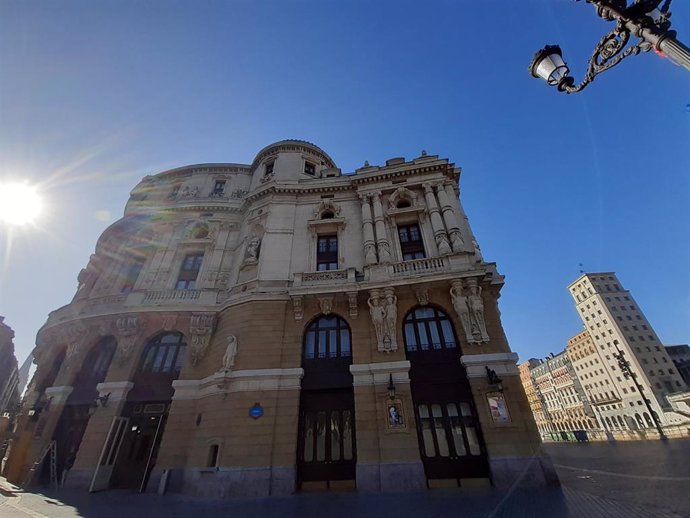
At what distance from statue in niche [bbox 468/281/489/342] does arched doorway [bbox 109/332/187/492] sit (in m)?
17.0

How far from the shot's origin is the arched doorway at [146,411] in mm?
15320

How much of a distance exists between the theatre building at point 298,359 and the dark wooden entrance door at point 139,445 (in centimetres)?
7

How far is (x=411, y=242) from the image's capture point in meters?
20.1

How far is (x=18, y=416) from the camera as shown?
19.6 m

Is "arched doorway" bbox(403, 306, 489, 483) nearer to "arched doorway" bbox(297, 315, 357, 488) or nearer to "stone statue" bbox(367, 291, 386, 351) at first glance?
"stone statue" bbox(367, 291, 386, 351)

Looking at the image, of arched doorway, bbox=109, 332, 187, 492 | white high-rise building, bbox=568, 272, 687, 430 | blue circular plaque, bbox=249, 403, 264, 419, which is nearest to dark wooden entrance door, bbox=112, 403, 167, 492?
arched doorway, bbox=109, 332, 187, 492

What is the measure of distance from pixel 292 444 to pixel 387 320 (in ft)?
24.8

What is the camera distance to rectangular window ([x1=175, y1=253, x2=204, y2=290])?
70.0ft

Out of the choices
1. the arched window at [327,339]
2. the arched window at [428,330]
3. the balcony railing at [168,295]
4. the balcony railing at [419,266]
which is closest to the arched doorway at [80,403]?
the balcony railing at [168,295]

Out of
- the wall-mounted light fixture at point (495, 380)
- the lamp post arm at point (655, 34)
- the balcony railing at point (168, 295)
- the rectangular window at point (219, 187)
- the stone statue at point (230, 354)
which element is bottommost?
the wall-mounted light fixture at point (495, 380)

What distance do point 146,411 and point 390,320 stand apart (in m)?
14.9

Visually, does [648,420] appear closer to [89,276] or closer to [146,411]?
[146,411]

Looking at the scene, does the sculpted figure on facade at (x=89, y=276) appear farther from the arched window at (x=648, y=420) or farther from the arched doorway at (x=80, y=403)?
the arched window at (x=648, y=420)

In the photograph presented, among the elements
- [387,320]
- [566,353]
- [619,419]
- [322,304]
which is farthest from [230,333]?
[566,353]
